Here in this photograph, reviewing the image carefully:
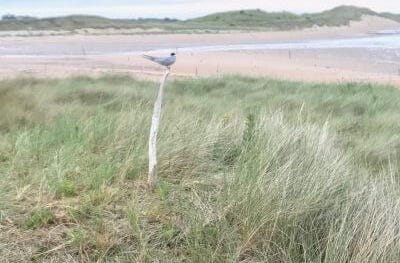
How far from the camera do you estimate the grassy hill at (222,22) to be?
6294cm

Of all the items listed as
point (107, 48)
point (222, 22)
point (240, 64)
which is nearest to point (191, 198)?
point (240, 64)

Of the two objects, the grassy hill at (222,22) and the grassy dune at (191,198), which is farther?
the grassy hill at (222,22)

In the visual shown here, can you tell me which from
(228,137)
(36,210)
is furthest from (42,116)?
(36,210)

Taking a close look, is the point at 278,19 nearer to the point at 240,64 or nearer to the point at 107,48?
the point at 107,48

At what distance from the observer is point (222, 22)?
85.9 m

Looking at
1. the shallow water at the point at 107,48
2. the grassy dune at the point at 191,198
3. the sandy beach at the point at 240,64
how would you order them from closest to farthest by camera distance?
the grassy dune at the point at 191,198
the sandy beach at the point at 240,64
the shallow water at the point at 107,48

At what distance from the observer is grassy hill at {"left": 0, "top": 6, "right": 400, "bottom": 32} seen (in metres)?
62.9

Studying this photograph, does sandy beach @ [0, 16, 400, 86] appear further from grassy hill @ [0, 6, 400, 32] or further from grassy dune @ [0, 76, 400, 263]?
grassy hill @ [0, 6, 400, 32]

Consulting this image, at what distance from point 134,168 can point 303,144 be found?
1.44m

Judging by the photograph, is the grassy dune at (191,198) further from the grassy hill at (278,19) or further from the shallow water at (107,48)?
the grassy hill at (278,19)

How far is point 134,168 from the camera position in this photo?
4062 millimetres

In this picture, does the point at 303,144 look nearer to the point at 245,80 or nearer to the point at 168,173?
the point at 168,173

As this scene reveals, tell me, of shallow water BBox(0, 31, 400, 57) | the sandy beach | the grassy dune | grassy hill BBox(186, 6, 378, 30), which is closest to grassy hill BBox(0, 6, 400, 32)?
grassy hill BBox(186, 6, 378, 30)

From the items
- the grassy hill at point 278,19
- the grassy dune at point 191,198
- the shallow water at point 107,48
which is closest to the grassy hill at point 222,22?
the grassy hill at point 278,19
